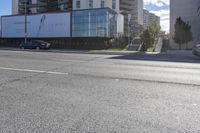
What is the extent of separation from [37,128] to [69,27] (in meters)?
44.6

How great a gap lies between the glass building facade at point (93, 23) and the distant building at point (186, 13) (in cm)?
1067

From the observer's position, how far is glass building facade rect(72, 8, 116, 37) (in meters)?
48.9

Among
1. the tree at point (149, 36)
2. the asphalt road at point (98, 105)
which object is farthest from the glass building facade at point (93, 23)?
the asphalt road at point (98, 105)

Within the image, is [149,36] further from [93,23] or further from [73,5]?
[73,5]

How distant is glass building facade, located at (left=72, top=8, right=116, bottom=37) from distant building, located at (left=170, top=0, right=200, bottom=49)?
35.0 ft

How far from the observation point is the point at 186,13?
140ft

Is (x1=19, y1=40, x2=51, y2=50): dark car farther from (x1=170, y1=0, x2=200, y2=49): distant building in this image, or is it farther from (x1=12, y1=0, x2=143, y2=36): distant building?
(x1=12, y1=0, x2=143, y2=36): distant building

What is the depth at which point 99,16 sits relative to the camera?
49344 mm

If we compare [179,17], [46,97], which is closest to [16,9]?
[179,17]

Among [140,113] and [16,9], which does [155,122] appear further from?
[16,9]

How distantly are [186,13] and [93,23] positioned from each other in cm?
1531

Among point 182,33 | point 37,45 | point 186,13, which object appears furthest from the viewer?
point 186,13

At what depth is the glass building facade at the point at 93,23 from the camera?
160 ft

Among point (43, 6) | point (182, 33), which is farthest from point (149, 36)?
point (43, 6)
